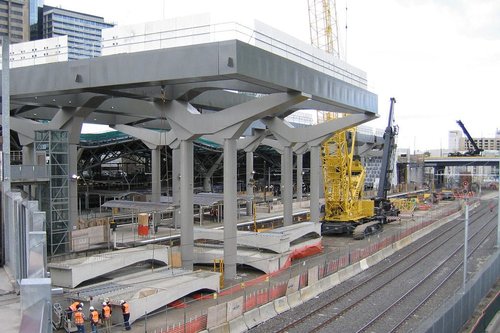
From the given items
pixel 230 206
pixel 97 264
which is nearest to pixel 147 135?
pixel 230 206

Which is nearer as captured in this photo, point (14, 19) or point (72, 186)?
point (72, 186)

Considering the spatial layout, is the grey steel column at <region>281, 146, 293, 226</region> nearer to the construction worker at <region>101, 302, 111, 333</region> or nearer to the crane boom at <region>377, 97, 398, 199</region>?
the crane boom at <region>377, 97, 398, 199</region>

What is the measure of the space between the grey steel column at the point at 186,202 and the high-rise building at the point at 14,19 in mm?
113837

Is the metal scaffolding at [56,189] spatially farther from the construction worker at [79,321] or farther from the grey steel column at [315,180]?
the grey steel column at [315,180]

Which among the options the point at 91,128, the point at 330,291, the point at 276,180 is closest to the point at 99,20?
the point at 276,180

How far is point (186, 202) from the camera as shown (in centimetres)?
2642

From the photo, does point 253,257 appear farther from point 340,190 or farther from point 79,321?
point 340,190

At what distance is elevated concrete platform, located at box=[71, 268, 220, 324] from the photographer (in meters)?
19.3

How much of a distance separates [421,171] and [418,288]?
115546 millimetres

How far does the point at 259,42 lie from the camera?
2706 centimetres

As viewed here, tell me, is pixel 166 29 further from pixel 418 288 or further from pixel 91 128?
pixel 91 128

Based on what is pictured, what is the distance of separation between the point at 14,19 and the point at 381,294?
13086cm

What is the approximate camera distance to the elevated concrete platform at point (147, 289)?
1930cm

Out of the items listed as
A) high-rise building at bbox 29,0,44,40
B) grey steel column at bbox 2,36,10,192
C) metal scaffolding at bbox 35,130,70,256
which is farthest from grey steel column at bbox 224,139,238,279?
high-rise building at bbox 29,0,44,40
